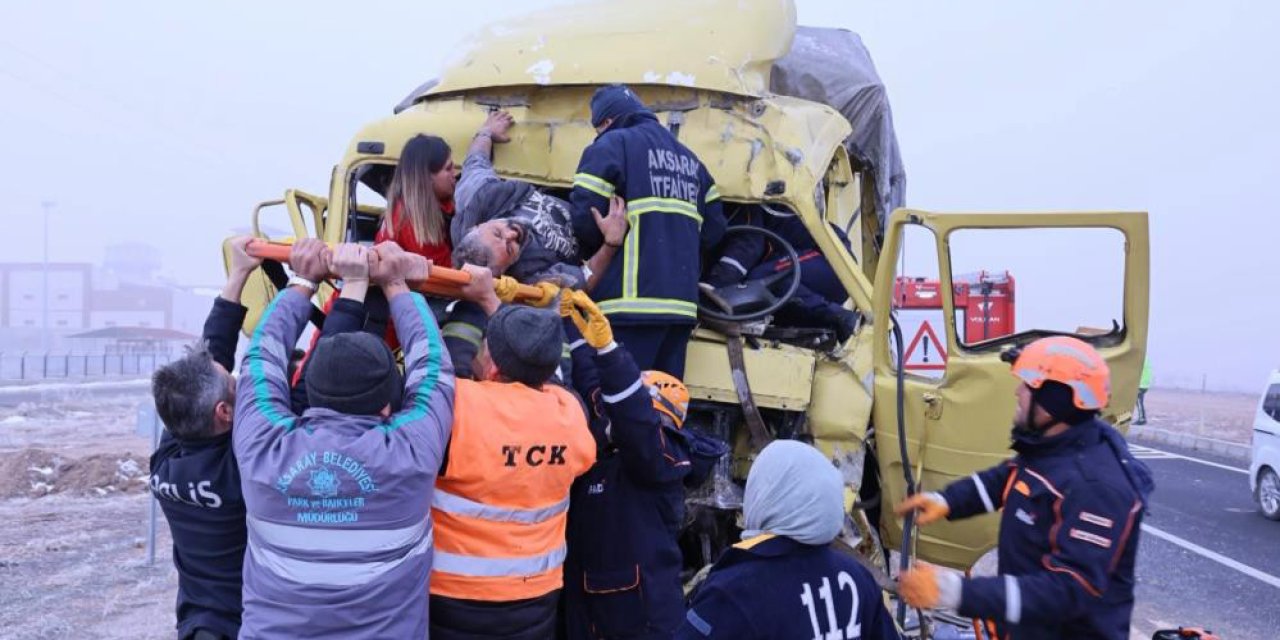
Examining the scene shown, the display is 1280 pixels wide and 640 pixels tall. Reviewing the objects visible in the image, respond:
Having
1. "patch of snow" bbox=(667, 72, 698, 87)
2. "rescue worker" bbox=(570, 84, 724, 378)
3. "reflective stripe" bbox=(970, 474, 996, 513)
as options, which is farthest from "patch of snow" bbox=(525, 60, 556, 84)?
"reflective stripe" bbox=(970, 474, 996, 513)

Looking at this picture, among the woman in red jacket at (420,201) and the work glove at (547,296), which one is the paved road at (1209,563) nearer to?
the work glove at (547,296)

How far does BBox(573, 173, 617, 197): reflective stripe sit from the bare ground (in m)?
4.05

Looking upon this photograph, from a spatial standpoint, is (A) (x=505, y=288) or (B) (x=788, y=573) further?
(A) (x=505, y=288)

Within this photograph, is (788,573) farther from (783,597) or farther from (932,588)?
(932,588)

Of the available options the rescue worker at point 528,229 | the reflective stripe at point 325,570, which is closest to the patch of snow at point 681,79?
the rescue worker at point 528,229

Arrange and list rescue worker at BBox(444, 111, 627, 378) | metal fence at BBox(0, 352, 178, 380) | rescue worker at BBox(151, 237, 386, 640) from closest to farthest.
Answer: rescue worker at BBox(151, 237, 386, 640), rescue worker at BBox(444, 111, 627, 378), metal fence at BBox(0, 352, 178, 380)

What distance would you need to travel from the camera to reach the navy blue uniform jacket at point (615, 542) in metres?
3.23

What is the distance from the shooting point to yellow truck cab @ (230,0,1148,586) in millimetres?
4109

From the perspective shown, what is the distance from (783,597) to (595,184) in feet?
7.46

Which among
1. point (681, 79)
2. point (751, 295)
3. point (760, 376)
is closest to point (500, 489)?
point (760, 376)

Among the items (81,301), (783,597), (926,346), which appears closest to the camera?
(783,597)

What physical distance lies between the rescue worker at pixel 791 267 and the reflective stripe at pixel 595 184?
86cm

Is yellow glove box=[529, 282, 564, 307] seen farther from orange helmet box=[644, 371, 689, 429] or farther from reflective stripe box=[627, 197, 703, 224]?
reflective stripe box=[627, 197, 703, 224]

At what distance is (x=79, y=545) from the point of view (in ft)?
26.9
